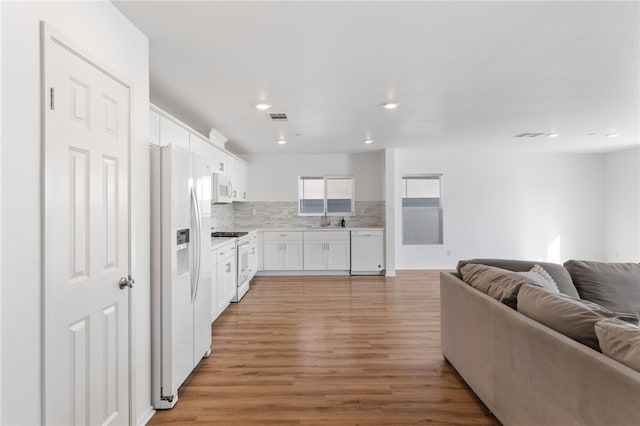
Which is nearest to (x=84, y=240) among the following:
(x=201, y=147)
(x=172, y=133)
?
(x=172, y=133)

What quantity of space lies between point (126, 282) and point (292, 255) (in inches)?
185

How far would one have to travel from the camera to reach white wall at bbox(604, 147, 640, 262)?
257 inches

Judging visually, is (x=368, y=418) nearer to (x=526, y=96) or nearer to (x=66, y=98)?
(x=66, y=98)

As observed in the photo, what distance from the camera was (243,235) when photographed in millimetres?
5258

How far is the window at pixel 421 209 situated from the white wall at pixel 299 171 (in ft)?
2.31

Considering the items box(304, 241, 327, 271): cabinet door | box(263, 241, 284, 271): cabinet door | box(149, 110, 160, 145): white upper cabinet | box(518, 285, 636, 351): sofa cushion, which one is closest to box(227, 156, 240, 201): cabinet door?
box(263, 241, 284, 271): cabinet door

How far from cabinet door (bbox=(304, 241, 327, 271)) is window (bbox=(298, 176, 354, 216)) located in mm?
830

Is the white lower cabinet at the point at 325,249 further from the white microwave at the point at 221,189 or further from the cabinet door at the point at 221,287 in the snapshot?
the cabinet door at the point at 221,287

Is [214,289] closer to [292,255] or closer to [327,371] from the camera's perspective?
[327,371]

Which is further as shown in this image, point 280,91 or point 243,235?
point 243,235

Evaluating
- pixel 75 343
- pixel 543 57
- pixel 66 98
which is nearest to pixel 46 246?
pixel 75 343

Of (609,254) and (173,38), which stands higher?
(173,38)

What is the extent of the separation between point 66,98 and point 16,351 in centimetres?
104

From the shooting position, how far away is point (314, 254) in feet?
21.4
